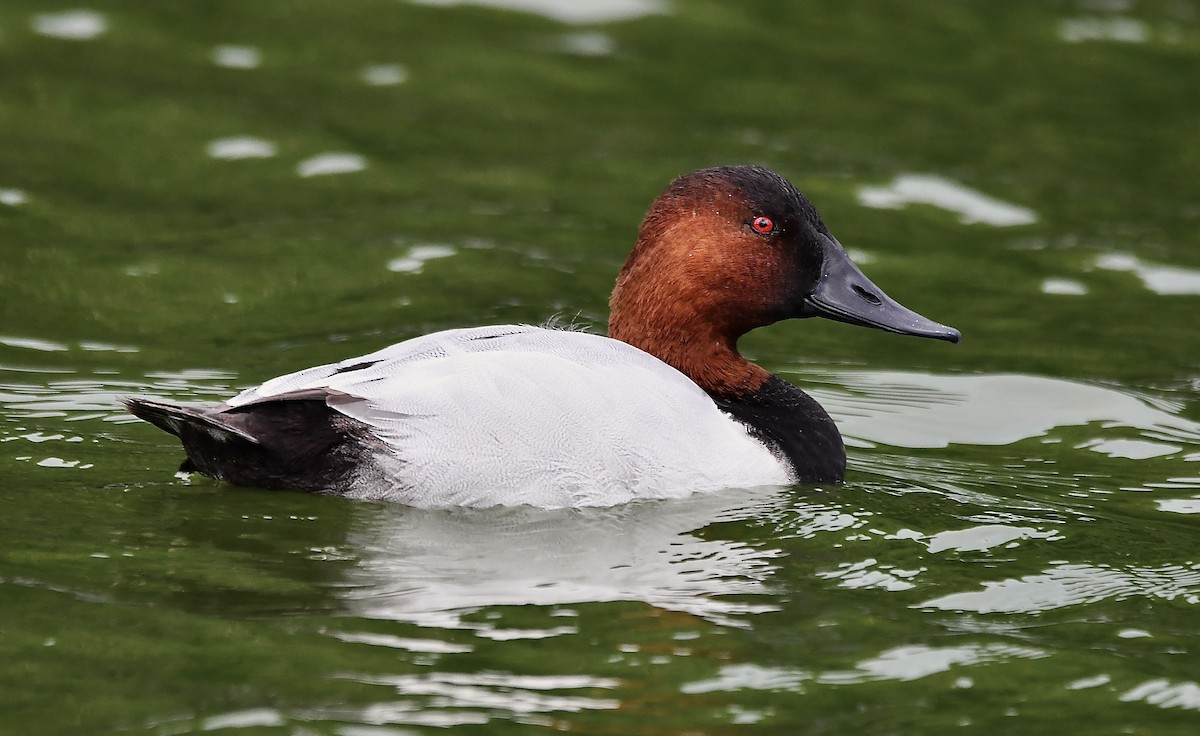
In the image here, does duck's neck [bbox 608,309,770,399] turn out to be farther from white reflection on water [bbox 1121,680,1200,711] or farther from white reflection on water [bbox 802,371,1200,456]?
white reflection on water [bbox 1121,680,1200,711]

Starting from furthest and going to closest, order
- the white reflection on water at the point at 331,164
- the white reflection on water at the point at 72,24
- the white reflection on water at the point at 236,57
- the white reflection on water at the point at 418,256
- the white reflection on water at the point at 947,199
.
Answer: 1. the white reflection on water at the point at 72,24
2. the white reflection on water at the point at 236,57
3. the white reflection on water at the point at 331,164
4. the white reflection on water at the point at 947,199
5. the white reflection on water at the point at 418,256

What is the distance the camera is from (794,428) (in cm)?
628

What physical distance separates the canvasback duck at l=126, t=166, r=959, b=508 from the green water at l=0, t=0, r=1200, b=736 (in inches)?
4.2

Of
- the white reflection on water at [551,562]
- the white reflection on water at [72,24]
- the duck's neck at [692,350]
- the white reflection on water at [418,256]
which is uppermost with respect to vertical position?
the white reflection on water at [72,24]

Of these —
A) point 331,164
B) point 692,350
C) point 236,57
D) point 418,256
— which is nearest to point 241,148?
point 331,164

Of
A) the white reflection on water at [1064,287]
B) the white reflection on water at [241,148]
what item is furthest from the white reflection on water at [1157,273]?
the white reflection on water at [241,148]

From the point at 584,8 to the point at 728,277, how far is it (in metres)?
6.36

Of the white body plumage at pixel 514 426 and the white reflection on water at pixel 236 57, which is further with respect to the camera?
the white reflection on water at pixel 236 57

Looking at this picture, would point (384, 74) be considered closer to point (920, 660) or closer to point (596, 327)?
point (596, 327)

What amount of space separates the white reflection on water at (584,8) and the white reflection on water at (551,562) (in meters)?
6.98

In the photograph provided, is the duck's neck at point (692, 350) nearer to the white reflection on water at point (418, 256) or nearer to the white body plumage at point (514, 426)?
the white body plumage at point (514, 426)

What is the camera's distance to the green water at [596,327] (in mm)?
4410

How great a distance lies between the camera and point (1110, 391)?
303 inches

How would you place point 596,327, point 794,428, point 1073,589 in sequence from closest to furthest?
point 1073,589 → point 794,428 → point 596,327
